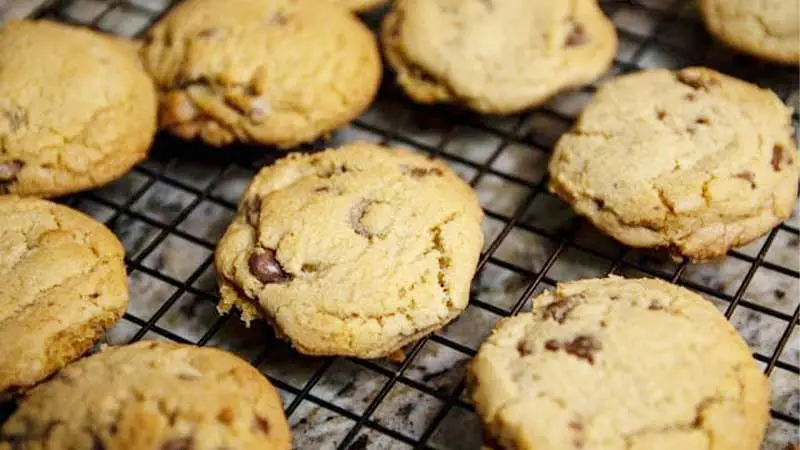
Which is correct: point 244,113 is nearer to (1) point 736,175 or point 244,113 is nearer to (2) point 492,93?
(2) point 492,93

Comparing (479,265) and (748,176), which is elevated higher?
(748,176)

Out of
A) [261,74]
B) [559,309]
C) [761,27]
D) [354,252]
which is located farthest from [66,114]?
[761,27]

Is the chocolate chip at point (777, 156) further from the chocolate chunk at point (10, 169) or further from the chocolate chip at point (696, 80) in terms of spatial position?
the chocolate chunk at point (10, 169)

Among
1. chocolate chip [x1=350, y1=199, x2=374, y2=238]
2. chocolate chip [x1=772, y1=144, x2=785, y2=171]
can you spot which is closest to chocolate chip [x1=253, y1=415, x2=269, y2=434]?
chocolate chip [x1=350, y1=199, x2=374, y2=238]

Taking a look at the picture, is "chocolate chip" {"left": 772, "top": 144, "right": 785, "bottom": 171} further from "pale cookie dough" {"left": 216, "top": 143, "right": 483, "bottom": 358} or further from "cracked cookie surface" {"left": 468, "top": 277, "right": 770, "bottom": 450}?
"pale cookie dough" {"left": 216, "top": 143, "right": 483, "bottom": 358}

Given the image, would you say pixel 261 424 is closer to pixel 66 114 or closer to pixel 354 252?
pixel 354 252

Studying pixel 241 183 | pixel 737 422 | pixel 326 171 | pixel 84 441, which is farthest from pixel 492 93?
pixel 84 441
